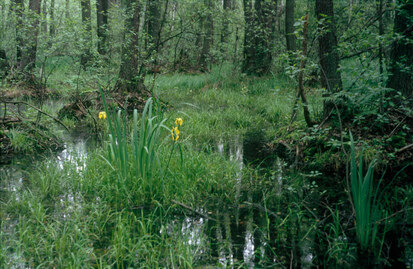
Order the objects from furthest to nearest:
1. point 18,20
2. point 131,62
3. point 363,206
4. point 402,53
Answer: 1. point 18,20
2. point 131,62
3. point 402,53
4. point 363,206

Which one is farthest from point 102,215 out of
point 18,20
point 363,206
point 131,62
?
point 18,20

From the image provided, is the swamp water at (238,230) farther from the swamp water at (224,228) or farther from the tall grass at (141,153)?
the tall grass at (141,153)

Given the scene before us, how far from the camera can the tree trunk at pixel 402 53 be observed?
389cm

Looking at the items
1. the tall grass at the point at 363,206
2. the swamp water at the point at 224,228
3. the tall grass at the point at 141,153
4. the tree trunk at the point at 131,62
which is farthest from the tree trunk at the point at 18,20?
the tall grass at the point at 363,206

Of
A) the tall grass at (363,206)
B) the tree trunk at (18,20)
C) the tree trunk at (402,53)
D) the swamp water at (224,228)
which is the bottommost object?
the swamp water at (224,228)

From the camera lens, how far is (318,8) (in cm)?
504

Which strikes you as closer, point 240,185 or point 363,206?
point 363,206

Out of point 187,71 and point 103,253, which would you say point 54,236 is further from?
point 187,71

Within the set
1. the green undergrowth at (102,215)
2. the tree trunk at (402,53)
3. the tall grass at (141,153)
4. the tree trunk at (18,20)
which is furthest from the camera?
the tree trunk at (18,20)

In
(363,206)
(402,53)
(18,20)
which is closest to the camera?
(363,206)

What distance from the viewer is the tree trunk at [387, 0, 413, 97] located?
389 cm

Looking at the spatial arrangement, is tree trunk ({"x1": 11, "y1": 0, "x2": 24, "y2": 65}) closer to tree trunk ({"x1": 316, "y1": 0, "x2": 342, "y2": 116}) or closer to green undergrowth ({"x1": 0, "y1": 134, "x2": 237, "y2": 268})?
green undergrowth ({"x1": 0, "y1": 134, "x2": 237, "y2": 268})

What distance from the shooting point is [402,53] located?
416 cm

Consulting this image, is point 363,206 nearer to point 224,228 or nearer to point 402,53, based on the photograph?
A: point 224,228
